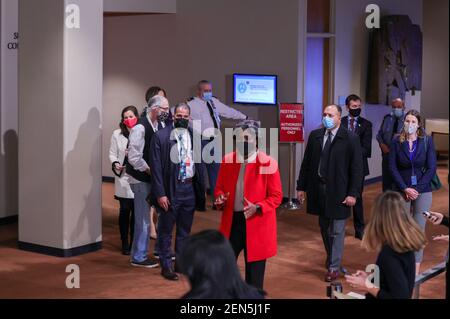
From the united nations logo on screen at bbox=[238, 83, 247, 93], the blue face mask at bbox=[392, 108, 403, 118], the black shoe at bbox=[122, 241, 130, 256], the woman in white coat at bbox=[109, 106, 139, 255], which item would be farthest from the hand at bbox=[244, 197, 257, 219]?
the united nations logo on screen at bbox=[238, 83, 247, 93]

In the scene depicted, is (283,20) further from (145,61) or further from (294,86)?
(145,61)

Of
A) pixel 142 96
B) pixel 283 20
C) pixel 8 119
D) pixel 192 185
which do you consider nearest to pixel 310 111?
pixel 283 20

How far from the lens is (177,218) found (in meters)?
7.17

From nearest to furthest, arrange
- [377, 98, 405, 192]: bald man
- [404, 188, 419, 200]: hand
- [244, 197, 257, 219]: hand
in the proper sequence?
[244, 197, 257, 219]: hand < [404, 188, 419, 200]: hand < [377, 98, 405, 192]: bald man

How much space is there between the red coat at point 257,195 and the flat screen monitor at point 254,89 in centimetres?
553

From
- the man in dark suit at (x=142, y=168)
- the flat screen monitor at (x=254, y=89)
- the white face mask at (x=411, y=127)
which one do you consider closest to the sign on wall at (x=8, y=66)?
the man in dark suit at (x=142, y=168)

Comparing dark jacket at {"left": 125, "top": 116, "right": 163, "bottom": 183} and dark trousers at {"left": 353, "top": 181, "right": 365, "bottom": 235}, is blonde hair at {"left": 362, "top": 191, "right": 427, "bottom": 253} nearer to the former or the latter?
dark jacket at {"left": 125, "top": 116, "right": 163, "bottom": 183}

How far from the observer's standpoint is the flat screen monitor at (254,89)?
11320mm

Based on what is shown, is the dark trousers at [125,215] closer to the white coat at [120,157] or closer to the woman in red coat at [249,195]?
the white coat at [120,157]

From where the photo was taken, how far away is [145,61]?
42.1 ft

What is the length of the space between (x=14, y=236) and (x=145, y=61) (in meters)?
4.56

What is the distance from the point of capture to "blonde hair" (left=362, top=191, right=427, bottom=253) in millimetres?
4129

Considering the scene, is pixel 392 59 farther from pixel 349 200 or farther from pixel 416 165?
pixel 349 200

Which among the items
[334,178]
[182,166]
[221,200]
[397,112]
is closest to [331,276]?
[334,178]
